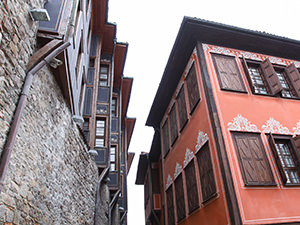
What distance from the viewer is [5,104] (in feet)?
11.1

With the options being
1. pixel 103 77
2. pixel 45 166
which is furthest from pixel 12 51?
pixel 103 77

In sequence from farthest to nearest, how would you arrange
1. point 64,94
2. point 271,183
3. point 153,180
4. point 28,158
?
point 153,180, point 271,183, point 64,94, point 28,158

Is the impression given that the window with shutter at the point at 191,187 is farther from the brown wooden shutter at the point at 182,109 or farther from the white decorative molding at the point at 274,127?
the white decorative molding at the point at 274,127

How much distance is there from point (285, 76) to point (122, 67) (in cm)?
934

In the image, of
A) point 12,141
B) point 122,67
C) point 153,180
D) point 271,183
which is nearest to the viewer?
point 12,141

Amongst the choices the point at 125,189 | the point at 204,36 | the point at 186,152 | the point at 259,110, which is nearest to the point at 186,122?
the point at 186,152

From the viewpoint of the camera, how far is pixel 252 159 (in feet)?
21.9

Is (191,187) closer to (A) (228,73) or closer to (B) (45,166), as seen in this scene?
(A) (228,73)

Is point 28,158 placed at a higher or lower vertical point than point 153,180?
lower

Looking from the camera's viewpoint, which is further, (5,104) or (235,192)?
(235,192)

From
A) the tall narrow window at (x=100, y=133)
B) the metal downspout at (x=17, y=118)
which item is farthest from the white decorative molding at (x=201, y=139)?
the tall narrow window at (x=100, y=133)

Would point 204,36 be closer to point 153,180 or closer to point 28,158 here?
point 28,158

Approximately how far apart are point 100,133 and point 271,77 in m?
7.42

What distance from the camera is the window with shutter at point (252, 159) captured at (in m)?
6.35
